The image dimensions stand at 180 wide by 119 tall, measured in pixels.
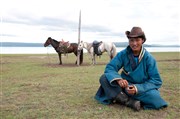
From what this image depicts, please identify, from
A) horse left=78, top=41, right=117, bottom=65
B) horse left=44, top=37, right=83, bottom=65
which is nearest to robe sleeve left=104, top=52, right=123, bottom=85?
horse left=78, top=41, right=117, bottom=65

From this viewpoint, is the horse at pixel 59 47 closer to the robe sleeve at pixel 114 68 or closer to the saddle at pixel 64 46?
the saddle at pixel 64 46

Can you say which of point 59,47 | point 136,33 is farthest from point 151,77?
point 59,47

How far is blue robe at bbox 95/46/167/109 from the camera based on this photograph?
4883 mm

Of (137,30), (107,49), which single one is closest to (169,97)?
(137,30)

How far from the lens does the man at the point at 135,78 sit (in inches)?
190

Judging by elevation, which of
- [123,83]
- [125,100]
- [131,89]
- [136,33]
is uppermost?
[136,33]

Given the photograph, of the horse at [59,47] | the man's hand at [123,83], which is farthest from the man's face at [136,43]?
the horse at [59,47]

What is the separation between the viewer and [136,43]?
16.0ft

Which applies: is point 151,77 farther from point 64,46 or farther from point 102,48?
point 64,46

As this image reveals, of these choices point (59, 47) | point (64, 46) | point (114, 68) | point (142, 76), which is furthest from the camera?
point (59, 47)

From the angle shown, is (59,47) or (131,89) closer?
(131,89)

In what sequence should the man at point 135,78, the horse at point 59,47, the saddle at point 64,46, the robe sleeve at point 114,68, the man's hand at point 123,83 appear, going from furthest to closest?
the horse at point 59,47 < the saddle at point 64,46 < the robe sleeve at point 114,68 < the man at point 135,78 < the man's hand at point 123,83

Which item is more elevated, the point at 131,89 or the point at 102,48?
the point at 102,48

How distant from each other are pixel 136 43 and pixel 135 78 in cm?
68
